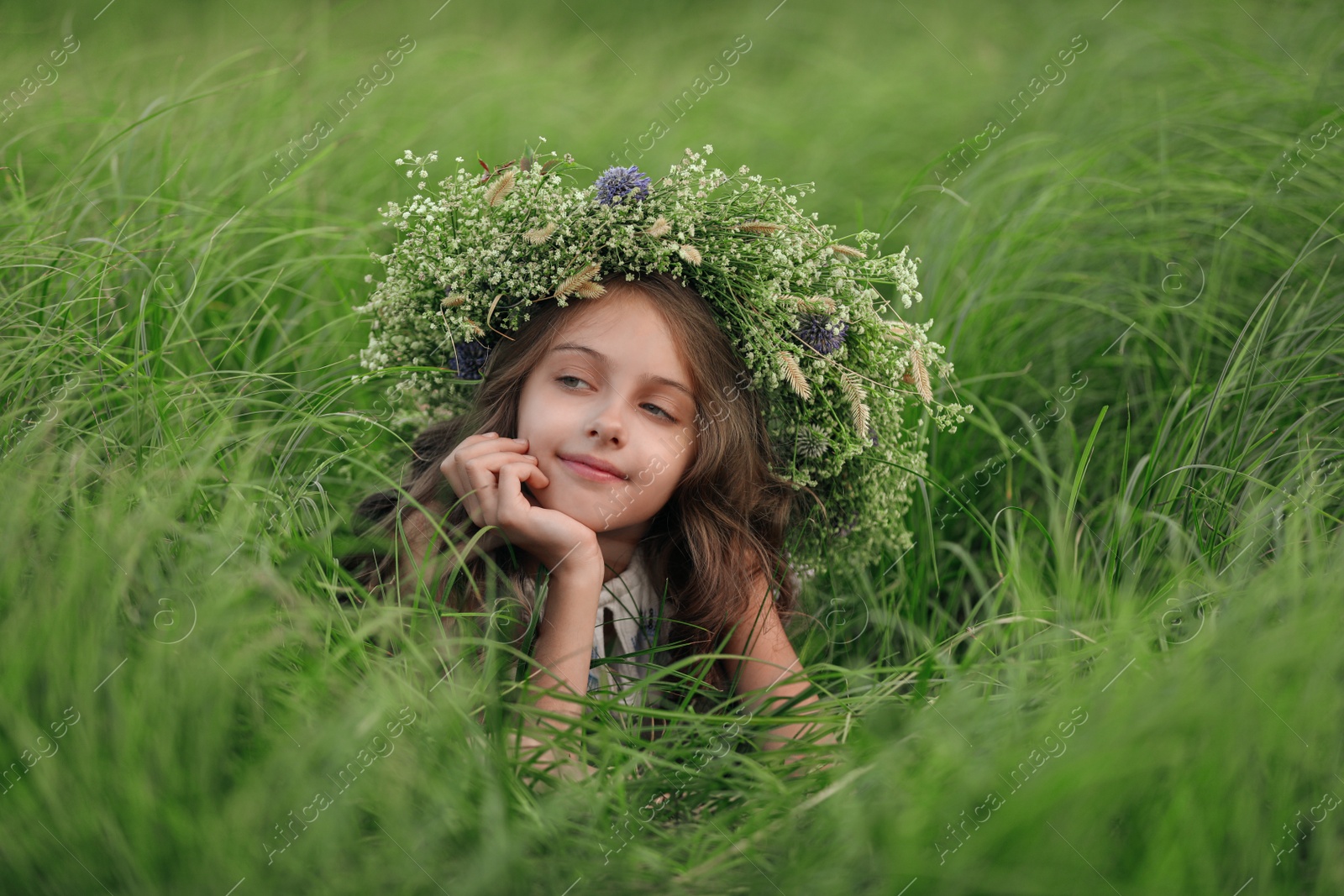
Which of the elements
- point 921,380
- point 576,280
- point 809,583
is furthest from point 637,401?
point 809,583

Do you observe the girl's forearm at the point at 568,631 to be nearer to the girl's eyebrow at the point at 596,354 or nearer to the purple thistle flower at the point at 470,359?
the girl's eyebrow at the point at 596,354

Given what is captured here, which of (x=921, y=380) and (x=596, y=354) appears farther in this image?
(x=921, y=380)

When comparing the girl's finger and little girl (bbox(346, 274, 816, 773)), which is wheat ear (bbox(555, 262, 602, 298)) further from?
the girl's finger

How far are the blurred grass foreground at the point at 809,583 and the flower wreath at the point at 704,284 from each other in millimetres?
272

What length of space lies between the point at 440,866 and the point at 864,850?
589 millimetres

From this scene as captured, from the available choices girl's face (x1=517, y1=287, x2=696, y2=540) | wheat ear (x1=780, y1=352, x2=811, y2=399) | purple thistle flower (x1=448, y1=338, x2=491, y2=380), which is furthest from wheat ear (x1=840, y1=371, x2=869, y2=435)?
purple thistle flower (x1=448, y1=338, x2=491, y2=380)

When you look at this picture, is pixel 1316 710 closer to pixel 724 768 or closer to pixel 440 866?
pixel 724 768

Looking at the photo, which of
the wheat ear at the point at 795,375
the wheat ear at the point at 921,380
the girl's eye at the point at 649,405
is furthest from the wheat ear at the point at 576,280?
the wheat ear at the point at 921,380

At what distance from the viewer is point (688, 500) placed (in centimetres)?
223

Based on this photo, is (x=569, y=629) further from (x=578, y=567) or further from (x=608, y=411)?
(x=608, y=411)

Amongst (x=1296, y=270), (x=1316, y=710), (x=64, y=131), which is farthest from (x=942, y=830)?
(x=64, y=131)

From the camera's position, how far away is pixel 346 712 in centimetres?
147

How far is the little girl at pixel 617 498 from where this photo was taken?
6.42 feet

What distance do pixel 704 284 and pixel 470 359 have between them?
1.85ft
